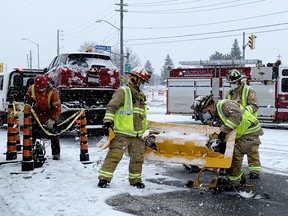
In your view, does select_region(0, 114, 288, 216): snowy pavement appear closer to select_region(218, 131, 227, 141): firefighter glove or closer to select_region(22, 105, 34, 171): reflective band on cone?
select_region(22, 105, 34, 171): reflective band on cone

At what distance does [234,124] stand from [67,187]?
2.55 m

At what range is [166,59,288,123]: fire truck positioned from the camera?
643 inches

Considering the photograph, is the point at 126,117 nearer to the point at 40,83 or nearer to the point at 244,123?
the point at 244,123

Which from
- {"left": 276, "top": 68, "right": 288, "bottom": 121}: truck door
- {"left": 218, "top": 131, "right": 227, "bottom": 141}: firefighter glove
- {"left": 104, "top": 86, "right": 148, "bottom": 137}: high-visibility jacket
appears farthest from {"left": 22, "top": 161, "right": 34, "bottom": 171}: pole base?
{"left": 276, "top": 68, "right": 288, "bottom": 121}: truck door

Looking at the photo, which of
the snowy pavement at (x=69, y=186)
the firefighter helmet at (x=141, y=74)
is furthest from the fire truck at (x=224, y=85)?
the firefighter helmet at (x=141, y=74)

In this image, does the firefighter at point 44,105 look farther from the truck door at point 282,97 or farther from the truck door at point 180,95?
the truck door at point 180,95

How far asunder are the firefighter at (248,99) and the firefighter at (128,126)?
1818mm

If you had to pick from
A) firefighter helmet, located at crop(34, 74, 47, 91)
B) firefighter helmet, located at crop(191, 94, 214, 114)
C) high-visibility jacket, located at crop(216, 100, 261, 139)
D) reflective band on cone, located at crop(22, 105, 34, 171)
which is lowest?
reflective band on cone, located at crop(22, 105, 34, 171)

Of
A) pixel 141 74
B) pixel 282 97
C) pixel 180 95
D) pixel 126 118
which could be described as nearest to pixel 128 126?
pixel 126 118

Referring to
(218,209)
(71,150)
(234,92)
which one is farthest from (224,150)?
(71,150)

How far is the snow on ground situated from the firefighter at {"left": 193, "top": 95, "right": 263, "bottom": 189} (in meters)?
0.98

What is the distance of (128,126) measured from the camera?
5988 millimetres

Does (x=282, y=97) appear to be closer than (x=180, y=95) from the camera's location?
Yes

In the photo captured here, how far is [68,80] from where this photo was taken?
37.6 feet
